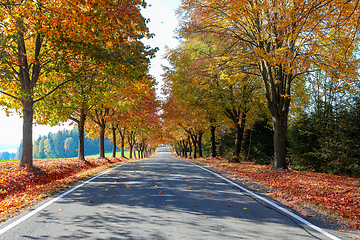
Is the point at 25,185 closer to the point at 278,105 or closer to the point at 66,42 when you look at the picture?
the point at 66,42

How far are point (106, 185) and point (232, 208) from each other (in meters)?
4.58

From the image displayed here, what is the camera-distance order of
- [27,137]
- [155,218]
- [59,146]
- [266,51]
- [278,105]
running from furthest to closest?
[59,146] → [278,105] → [266,51] → [27,137] → [155,218]

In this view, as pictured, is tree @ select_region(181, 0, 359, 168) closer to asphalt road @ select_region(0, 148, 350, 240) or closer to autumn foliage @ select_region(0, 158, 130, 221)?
asphalt road @ select_region(0, 148, 350, 240)

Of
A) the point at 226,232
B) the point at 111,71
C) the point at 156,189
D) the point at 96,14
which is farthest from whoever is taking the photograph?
the point at 111,71

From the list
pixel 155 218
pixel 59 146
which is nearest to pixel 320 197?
pixel 155 218

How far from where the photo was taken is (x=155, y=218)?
467cm

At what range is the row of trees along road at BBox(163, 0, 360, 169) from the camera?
858 centimetres

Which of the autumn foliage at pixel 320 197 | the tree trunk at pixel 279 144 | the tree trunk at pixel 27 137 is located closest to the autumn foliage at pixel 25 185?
the tree trunk at pixel 27 137

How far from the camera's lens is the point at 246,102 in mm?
17219

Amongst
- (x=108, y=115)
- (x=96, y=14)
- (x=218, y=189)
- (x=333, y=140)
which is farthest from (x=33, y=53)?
(x=333, y=140)

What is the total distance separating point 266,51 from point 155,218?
949 centimetres

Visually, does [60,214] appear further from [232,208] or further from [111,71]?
[111,71]

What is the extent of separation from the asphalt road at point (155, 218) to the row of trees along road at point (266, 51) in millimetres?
5711

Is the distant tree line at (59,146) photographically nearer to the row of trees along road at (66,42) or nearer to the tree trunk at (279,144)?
the row of trees along road at (66,42)
